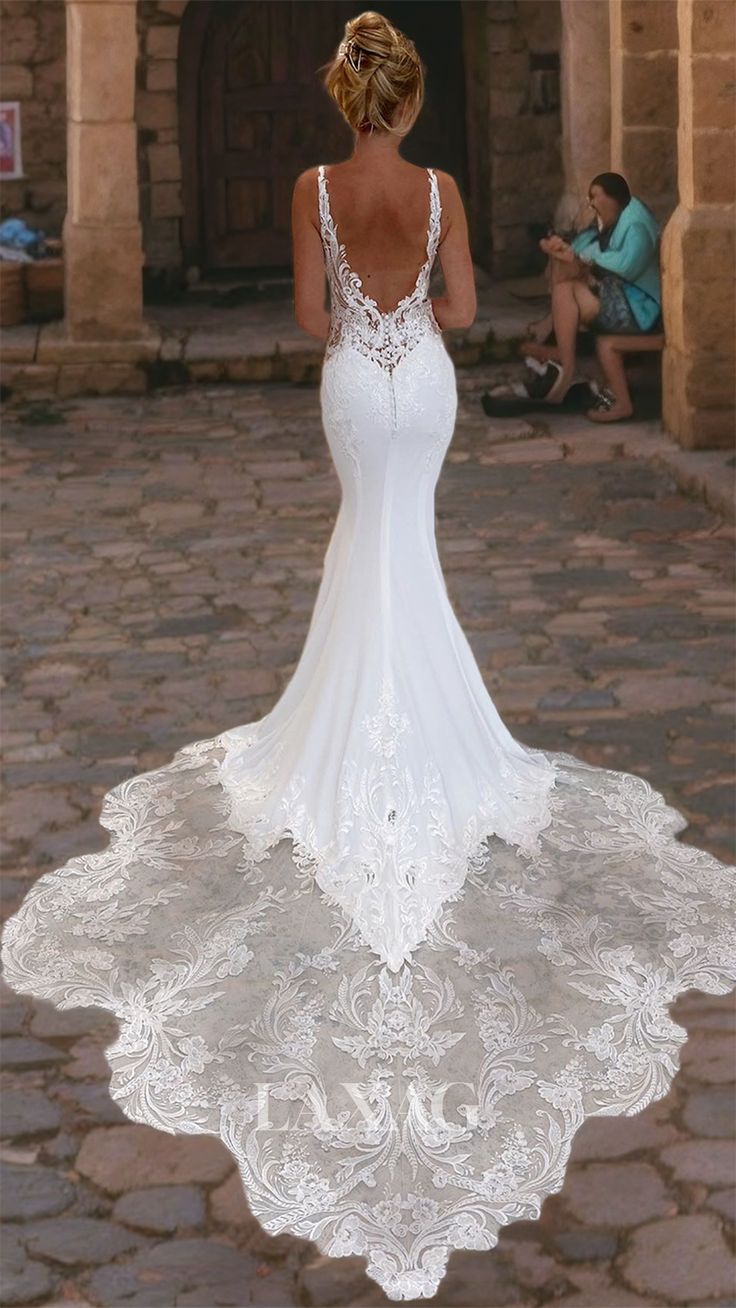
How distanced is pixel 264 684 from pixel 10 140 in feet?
30.7

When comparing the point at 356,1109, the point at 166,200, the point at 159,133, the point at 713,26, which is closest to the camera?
the point at 356,1109

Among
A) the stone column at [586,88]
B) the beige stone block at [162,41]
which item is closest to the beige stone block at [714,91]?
the stone column at [586,88]

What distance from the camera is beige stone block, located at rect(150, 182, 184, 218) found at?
15031mm

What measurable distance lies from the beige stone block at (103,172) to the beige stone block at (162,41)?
2.61m

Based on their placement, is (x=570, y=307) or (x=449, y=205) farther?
(x=570, y=307)

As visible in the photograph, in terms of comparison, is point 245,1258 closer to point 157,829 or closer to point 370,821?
point 370,821

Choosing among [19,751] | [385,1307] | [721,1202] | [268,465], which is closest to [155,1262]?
[385,1307]

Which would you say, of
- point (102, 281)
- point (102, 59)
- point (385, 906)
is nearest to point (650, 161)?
point (102, 59)

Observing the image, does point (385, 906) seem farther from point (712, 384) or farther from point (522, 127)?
point (522, 127)

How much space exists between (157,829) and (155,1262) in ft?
5.57

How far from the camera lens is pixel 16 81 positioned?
48.3 ft

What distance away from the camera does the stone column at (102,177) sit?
12.0 metres

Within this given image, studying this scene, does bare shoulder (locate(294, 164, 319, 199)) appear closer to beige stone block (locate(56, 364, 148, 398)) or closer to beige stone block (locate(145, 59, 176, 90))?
beige stone block (locate(56, 364, 148, 398))

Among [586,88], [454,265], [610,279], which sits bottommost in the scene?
Answer: [454,265]
